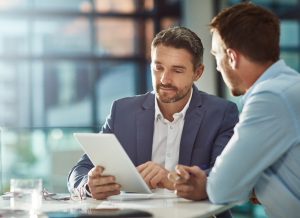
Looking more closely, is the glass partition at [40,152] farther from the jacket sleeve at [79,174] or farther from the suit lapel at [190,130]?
the suit lapel at [190,130]

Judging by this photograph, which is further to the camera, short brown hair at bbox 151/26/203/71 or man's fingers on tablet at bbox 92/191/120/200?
short brown hair at bbox 151/26/203/71

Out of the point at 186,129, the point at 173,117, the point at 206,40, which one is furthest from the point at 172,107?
the point at 206,40

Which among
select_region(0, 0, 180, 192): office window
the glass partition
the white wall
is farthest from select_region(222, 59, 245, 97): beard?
select_region(0, 0, 180, 192): office window

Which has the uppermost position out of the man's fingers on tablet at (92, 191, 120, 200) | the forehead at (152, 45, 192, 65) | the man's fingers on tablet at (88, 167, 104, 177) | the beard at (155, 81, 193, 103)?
the forehead at (152, 45, 192, 65)

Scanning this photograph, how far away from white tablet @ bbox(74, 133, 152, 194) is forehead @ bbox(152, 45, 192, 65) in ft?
2.30

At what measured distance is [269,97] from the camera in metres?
1.10

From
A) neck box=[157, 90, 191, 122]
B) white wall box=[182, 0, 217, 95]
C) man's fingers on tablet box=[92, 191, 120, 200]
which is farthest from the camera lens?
white wall box=[182, 0, 217, 95]

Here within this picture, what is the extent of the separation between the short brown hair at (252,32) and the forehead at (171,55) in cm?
53

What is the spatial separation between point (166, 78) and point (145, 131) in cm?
28

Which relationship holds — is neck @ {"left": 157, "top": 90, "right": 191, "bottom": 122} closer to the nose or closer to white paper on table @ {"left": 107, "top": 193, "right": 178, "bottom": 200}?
the nose

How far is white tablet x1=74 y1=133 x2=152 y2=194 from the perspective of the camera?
1.15 meters

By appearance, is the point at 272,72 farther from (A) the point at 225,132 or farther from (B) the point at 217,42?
(A) the point at 225,132

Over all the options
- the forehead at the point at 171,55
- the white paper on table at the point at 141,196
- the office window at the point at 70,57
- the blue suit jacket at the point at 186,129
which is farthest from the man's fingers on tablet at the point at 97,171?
the office window at the point at 70,57

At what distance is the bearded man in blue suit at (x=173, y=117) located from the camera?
1.70 metres
